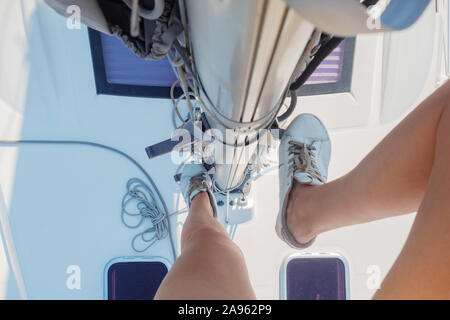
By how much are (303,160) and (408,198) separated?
33cm

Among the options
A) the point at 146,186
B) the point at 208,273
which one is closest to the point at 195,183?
→ the point at 146,186

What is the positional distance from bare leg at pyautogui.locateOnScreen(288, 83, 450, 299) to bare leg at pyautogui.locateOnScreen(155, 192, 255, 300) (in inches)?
8.7

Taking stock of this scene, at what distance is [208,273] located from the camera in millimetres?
481

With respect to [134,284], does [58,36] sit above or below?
above

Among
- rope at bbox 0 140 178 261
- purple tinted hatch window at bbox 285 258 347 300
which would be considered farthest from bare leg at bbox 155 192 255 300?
purple tinted hatch window at bbox 285 258 347 300

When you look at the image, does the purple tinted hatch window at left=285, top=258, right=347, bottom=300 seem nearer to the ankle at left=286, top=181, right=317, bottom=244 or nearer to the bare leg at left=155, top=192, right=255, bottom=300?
the ankle at left=286, top=181, right=317, bottom=244

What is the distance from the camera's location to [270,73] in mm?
327

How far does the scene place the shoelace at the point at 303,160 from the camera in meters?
0.88

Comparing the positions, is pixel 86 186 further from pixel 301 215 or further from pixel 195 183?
pixel 301 215

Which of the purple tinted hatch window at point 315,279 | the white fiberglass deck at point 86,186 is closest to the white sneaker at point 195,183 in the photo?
the white fiberglass deck at point 86,186

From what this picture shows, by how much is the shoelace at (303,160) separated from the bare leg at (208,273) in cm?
35
